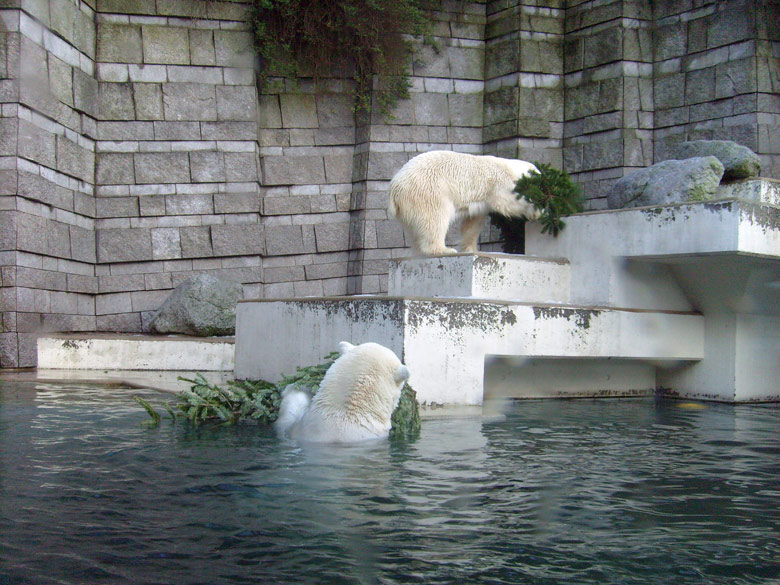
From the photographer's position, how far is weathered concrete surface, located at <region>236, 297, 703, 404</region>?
5727 mm

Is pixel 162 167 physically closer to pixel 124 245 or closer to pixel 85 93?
pixel 124 245

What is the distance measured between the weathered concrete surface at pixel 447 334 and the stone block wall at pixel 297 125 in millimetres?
4069

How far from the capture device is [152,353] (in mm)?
9320

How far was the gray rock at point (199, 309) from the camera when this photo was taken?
10109 millimetres

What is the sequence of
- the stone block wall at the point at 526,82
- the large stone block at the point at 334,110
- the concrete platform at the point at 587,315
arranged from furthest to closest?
the stone block wall at the point at 526,82 < the large stone block at the point at 334,110 < the concrete platform at the point at 587,315

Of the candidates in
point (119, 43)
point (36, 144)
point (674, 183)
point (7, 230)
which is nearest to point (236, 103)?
point (119, 43)

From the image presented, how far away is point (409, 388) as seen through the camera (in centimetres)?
534

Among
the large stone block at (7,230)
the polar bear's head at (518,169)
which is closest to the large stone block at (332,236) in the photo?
the large stone block at (7,230)

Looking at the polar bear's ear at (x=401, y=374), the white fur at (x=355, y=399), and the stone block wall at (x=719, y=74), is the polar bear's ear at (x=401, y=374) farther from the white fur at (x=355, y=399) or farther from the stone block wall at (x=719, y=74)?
the stone block wall at (x=719, y=74)

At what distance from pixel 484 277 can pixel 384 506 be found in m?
3.79

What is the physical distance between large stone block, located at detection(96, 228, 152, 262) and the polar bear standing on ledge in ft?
16.1

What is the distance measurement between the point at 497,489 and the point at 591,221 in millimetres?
4248

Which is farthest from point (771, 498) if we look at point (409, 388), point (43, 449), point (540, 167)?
point (540, 167)

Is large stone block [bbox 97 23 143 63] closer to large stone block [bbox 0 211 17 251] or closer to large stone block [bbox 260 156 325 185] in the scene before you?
large stone block [bbox 260 156 325 185]
